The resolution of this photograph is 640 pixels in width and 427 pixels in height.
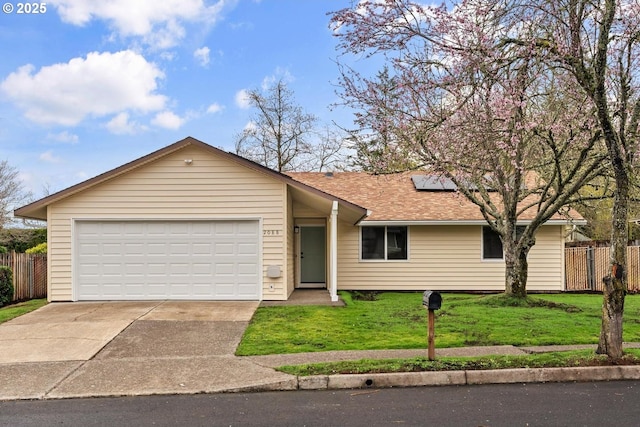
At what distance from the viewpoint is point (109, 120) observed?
79.9 ft

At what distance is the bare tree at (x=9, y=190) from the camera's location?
3081 centimetres

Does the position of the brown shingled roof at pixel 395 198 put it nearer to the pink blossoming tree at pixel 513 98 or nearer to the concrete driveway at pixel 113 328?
the pink blossoming tree at pixel 513 98

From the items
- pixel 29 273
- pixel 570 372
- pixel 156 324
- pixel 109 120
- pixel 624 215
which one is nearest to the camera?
pixel 570 372

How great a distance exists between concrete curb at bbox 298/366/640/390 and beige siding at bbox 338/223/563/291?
9588 mm

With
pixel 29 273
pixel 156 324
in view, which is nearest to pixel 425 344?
pixel 156 324

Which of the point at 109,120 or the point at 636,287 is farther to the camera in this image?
the point at 109,120

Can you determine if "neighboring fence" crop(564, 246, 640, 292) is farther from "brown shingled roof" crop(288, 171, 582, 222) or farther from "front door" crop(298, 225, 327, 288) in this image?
"front door" crop(298, 225, 327, 288)

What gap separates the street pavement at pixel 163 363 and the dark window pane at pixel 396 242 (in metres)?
7.05

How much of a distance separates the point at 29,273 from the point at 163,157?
20.2 ft

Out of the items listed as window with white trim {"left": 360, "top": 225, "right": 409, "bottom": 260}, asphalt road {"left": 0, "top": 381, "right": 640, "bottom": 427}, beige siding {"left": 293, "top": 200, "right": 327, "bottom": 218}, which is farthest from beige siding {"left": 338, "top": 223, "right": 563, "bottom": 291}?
asphalt road {"left": 0, "top": 381, "right": 640, "bottom": 427}

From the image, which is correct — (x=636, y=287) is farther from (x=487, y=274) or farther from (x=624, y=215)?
(x=624, y=215)

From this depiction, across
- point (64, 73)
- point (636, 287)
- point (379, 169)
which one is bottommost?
point (636, 287)

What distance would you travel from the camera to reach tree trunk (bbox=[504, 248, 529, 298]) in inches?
514

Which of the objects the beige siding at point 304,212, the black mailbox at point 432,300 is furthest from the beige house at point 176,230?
the black mailbox at point 432,300
